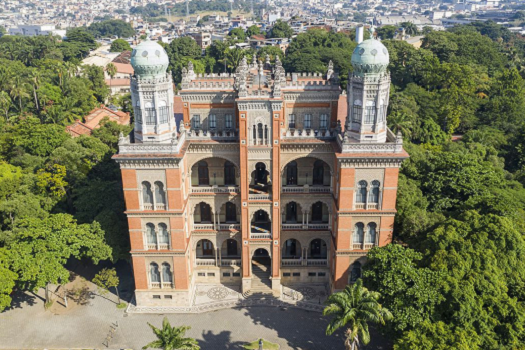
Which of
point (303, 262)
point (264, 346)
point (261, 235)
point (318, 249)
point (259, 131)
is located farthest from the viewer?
point (318, 249)

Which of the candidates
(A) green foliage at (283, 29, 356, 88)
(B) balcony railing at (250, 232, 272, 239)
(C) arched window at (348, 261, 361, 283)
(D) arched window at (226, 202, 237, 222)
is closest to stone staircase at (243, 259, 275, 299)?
(B) balcony railing at (250, 232, 272, 239)

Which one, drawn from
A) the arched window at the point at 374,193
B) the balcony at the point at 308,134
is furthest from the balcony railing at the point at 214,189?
the arched window at the point at 374,193

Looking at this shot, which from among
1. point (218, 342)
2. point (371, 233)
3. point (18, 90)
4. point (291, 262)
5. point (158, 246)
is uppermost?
point (18, 90)

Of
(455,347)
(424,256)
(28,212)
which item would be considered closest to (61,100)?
(28,212)

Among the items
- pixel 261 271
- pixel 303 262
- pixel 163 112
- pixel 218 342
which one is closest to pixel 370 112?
pixel 303 262

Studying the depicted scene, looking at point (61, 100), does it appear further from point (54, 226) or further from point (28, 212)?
point (54, 226)

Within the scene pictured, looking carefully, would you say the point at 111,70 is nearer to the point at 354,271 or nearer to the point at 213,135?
the point at 213,135
